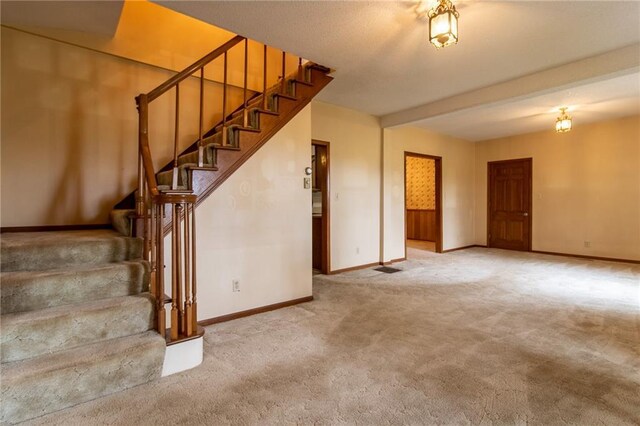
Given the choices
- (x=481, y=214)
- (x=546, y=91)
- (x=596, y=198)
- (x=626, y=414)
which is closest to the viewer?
(x=626, y=414)

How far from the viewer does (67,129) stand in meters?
3.00

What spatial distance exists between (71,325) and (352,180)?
13.3 ft

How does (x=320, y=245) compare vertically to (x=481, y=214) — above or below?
below

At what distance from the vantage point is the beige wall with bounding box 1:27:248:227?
2.79m

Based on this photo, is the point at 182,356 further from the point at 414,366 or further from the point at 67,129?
the point at 67,129

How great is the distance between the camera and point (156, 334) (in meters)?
2.06

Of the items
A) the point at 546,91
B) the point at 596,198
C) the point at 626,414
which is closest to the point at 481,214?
the point at 596,198

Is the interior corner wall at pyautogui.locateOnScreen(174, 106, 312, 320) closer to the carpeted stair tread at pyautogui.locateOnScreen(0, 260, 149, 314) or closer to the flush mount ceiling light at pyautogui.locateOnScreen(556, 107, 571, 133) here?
the carpeted stair tread at pyautogui.locateOnScreen(0, 260, 149, 314)

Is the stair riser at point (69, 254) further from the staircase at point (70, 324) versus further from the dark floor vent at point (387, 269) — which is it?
the dark floor vent at point (387, 269)

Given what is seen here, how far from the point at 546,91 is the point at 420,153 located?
2878 millimetres

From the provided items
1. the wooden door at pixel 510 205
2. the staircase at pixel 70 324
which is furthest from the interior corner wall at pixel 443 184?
the staircase at pixel 70 324

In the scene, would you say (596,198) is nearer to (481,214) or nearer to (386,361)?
(481,214)

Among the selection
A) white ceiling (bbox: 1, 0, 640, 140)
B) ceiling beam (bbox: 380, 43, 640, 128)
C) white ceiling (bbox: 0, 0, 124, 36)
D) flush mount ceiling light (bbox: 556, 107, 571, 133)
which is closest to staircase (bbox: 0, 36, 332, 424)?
white ceiling (bbox: 1, 0, 640, 140)

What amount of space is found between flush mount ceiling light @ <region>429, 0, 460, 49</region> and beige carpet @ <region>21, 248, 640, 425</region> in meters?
2.24
